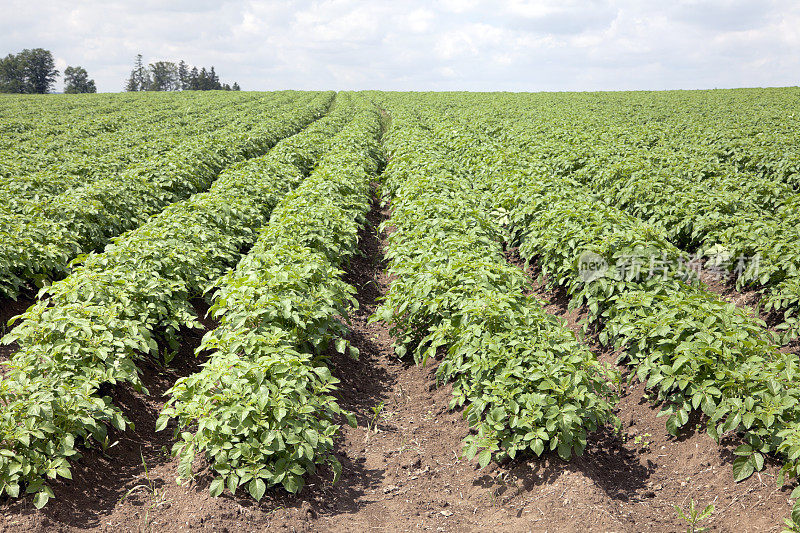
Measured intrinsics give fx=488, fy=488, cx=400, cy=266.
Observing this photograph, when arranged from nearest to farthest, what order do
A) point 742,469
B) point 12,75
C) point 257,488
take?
point 257,488
point 742,469
point 12,75

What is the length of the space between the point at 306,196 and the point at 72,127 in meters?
21.1

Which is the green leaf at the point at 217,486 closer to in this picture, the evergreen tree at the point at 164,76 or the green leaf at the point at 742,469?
the green leaf at the point at 742,469

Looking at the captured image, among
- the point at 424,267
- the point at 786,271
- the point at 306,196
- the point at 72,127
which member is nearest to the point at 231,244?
the point at 306,196

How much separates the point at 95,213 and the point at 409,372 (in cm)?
595

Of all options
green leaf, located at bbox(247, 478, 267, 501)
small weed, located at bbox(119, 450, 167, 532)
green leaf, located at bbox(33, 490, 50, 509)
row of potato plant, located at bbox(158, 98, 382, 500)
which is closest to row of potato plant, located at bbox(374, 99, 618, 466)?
row of potato plant, located at bbox(158, 98, 382, 500)

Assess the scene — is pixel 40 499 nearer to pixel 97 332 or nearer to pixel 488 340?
pixel 97 332

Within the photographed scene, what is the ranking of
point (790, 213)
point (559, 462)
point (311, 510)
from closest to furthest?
1. point (311, 510)
2. point (559, 462)
3. point (790, 213)

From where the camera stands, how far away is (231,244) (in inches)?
286

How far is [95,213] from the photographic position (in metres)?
7.96

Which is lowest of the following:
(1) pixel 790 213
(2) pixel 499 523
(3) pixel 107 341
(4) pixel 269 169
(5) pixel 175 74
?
(2) pixel 499 523

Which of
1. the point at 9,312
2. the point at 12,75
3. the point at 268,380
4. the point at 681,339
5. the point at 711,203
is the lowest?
the point at 9,312

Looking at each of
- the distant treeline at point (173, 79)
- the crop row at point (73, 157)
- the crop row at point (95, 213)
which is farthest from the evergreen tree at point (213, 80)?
the crop row at point (95, 213)

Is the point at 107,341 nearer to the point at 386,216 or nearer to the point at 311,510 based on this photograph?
the point at 311,510

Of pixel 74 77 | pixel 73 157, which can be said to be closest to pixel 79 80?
pixel 74 77
